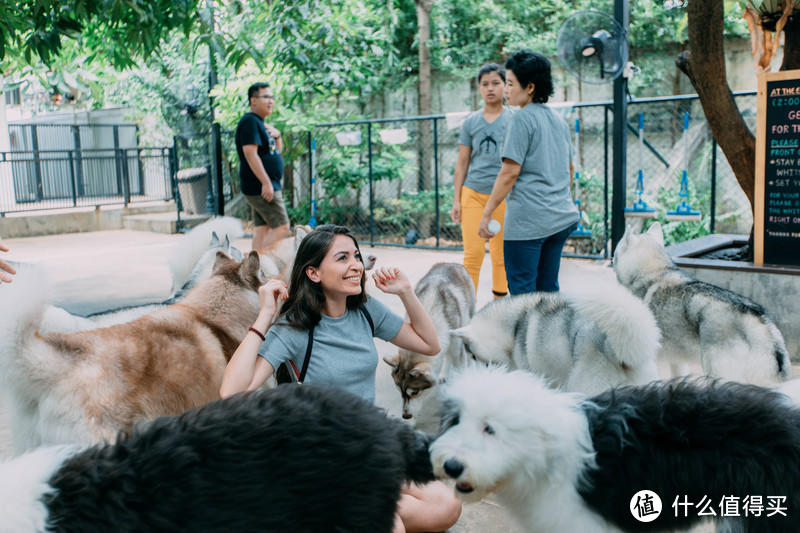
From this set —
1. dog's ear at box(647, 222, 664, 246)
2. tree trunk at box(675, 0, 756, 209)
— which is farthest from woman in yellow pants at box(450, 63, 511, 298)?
tree trunk at box(675, 0, 756, 209)

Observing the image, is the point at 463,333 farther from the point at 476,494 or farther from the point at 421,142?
the point at 421,142

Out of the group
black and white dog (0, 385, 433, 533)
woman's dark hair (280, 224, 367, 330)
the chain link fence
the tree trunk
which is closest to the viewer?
black and white dog (0, 385, 433, 533)

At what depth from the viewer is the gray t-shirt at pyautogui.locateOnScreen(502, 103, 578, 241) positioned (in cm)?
456

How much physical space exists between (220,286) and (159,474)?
2.02 m

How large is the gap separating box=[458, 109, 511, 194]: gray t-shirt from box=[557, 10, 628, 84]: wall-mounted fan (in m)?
1.70

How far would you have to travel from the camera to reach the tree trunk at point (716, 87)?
18.9ft

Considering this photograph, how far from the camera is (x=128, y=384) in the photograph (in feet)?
9.19

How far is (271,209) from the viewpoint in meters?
7.82

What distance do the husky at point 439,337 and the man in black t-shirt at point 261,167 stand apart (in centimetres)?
298

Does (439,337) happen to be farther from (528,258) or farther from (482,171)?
(482,171)

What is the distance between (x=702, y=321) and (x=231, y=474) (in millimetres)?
3228

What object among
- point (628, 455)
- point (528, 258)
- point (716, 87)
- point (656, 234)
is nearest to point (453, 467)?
point (628, 455)

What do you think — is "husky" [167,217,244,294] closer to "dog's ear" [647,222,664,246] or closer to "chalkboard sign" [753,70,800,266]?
"dog's ear" [647,222,664,246]

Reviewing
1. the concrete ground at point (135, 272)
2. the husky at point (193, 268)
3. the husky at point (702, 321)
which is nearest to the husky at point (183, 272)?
the husky at point (193, 268)
